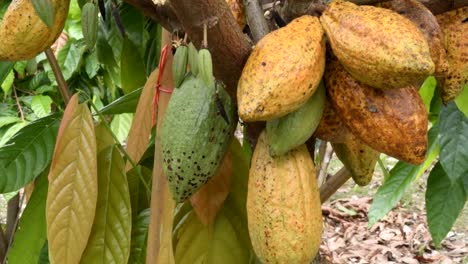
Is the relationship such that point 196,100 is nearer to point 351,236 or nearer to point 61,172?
point 61,172

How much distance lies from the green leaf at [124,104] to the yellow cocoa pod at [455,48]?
2.13ft

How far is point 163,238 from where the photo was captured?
0.85 m

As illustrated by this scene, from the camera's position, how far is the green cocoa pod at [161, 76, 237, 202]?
2.40 ft

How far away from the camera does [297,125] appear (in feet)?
2.19

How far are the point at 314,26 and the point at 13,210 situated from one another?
149 cm

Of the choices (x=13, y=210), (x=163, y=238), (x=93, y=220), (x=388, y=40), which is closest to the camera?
(x=388, y=40)

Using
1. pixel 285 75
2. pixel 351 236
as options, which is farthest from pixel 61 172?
pixel 351 236

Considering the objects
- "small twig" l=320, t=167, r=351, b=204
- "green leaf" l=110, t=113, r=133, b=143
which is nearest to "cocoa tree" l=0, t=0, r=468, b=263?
"small twig" l=320, t=167, r=351, b=204

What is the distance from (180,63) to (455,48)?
30 centimetres

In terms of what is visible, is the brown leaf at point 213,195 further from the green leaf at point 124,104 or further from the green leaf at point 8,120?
the green leaf at point 8,120

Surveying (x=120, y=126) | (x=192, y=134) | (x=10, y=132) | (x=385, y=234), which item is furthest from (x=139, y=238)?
(x=385, y=234)

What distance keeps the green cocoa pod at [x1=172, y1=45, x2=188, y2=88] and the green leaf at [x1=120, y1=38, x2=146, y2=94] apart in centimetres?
75

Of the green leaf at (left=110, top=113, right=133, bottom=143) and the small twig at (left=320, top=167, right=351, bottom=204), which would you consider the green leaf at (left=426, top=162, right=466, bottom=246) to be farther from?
the green leaf at (left=110, top=113, right=133, bottom=143)

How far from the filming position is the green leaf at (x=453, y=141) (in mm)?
1170
